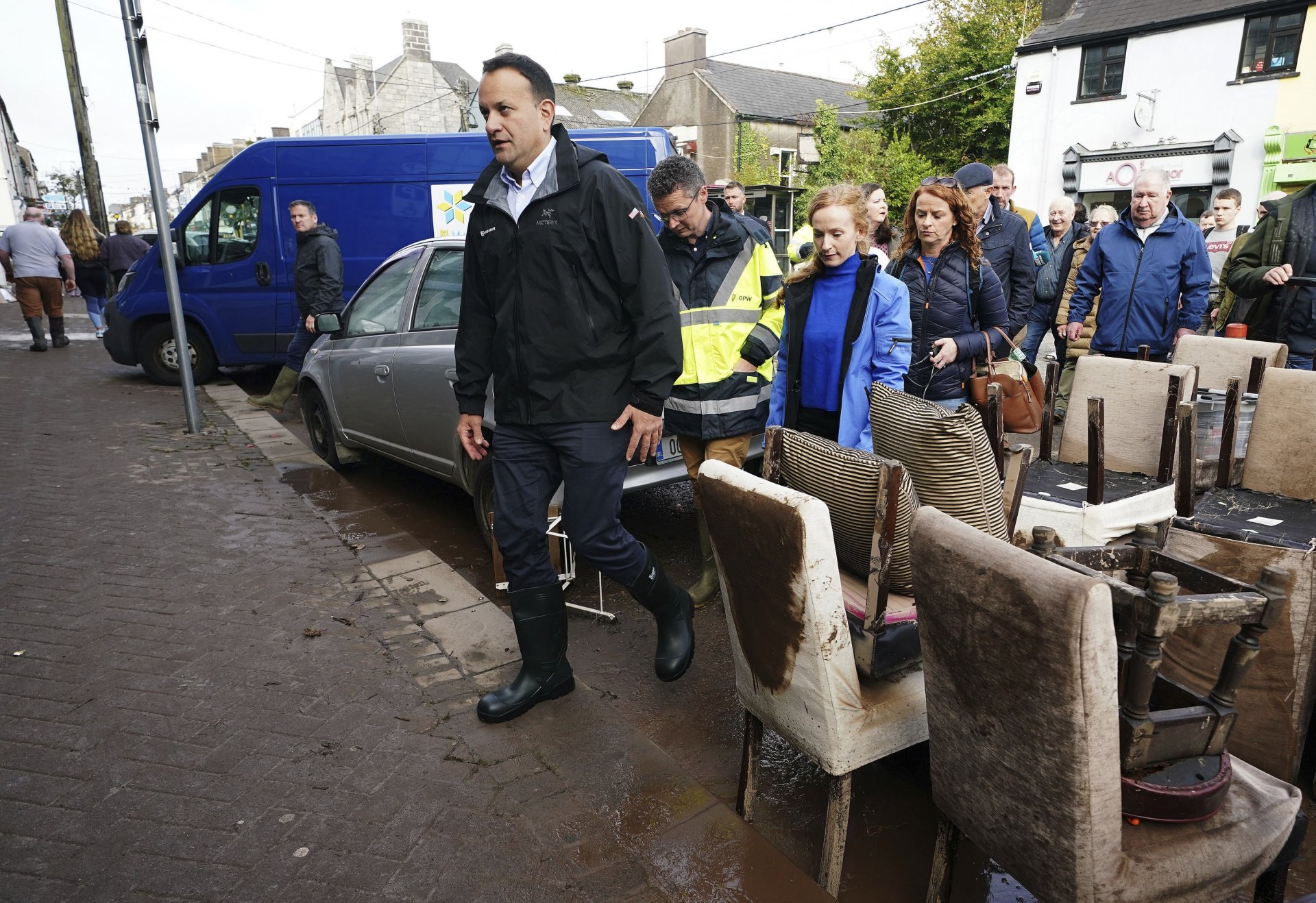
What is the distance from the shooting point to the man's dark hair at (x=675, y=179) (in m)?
3.69

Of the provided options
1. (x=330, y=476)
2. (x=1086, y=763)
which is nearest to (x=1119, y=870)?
(x=1086, y=763)

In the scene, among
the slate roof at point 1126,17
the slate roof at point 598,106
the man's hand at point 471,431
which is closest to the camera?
the man's hand at point 471,431

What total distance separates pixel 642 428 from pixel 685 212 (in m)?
1.25

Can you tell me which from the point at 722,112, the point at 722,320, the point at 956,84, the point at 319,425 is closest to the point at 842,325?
the point at 722,320

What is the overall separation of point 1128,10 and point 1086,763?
986 inches

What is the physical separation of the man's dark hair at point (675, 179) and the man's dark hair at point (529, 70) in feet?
2.94

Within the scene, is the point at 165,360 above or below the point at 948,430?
below

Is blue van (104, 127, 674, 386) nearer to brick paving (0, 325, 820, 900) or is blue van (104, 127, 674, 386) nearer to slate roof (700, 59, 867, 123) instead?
brick paving (0, 325, 820, 900)

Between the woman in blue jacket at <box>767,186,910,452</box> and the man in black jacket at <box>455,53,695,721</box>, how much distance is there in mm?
877

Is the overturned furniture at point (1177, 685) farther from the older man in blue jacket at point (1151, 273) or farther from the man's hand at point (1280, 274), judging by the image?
the man's hand at point (1280, 274)

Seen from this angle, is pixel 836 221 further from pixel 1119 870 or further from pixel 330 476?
pixel 330 476

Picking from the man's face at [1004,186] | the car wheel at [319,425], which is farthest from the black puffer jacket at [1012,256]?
the car wheel at [319,425]

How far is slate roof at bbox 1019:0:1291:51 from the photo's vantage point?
741 inches

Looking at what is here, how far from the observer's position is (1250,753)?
2.68 m
